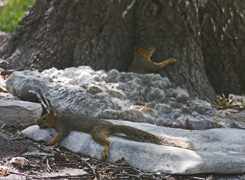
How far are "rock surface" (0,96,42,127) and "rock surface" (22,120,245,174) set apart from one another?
0.25 m

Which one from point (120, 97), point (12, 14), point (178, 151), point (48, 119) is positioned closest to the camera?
point (178, 151)

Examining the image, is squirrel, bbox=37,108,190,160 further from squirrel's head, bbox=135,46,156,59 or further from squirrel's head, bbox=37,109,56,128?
squirrel's head, bbox=135,46,156,59

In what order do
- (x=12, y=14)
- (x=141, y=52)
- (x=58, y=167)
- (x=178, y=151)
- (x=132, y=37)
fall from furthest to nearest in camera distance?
(x=12, y=14) < (x=132, y=37) < (x=141, y=52) < (x=178, y=151) < (x=58, y=167)

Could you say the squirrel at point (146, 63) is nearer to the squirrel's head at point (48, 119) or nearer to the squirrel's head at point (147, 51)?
the squirrel's head at point (147, 51)

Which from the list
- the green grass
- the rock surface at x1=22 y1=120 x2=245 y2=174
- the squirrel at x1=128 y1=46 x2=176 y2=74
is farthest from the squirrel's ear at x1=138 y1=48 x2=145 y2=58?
the green grass

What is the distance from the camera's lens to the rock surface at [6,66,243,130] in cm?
388

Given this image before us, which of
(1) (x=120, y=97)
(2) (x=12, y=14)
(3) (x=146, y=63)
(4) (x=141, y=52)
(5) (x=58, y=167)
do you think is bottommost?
(5) (x=58, y=167)

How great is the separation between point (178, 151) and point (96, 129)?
81cm

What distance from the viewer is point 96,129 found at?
3.21 meters

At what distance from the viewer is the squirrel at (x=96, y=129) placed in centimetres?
308

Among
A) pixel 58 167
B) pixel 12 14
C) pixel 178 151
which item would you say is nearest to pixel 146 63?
pixel 178 151

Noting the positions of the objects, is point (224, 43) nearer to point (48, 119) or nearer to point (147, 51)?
point (147, 51)

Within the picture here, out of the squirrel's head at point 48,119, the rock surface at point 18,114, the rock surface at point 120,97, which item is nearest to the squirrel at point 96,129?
the squirrel's head at point 48,119

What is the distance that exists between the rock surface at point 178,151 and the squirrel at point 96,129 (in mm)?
52
